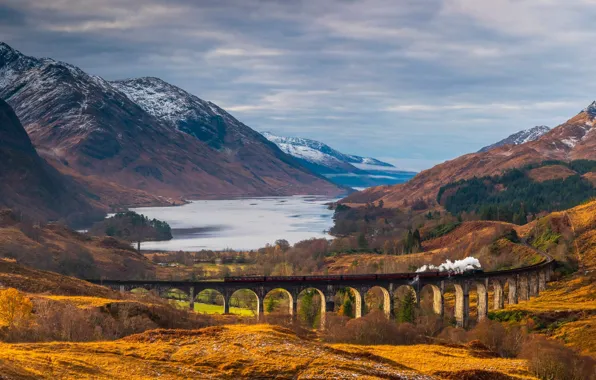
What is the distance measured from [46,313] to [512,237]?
135 m

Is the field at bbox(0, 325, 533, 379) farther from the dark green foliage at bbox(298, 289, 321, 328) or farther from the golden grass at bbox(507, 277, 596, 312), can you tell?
the golden grass at bbox(507, 277, 596, 312)

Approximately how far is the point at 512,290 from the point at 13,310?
9034 cm

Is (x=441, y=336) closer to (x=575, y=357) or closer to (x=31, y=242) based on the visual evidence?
(x=575, y=357)

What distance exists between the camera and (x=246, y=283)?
107 meters

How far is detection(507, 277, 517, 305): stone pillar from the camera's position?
12595 cm

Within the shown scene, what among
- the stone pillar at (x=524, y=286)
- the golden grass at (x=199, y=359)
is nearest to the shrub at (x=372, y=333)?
the golden grass at (x=199, y=359)

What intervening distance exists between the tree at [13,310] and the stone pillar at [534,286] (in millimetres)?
93785

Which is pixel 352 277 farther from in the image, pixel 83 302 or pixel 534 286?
pixel 83 302

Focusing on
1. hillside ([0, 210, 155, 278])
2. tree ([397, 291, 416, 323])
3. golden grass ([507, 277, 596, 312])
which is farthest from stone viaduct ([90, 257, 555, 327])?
hillside ([0, 210, 155, 278])

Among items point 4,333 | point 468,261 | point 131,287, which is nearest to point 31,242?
point 131,287

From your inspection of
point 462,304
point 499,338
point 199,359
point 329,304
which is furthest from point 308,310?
point 199,359

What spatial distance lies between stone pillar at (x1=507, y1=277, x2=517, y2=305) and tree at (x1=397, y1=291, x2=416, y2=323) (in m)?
26.3

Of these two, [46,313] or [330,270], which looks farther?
[330,270]

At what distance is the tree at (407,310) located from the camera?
4129 inches
